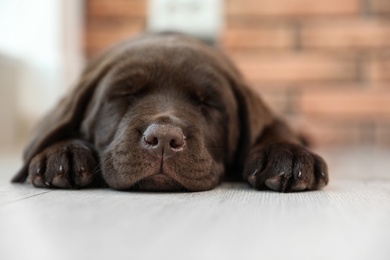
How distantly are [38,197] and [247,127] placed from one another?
3.45 ft

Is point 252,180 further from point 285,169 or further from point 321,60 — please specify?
point 321,60

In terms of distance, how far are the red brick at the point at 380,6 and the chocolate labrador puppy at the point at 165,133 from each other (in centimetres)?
405

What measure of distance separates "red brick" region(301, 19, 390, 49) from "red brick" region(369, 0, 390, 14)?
0.39ft

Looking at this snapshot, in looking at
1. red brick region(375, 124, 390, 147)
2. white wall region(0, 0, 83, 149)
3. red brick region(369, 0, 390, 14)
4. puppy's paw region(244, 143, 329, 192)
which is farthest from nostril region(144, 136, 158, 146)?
red brick region(369, 0, 390, 14)

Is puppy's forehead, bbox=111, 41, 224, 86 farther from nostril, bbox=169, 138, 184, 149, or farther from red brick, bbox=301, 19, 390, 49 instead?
red brick, bbox=301, 19, 390, 49

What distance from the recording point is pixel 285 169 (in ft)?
6.75

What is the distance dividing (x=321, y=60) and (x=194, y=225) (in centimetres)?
539

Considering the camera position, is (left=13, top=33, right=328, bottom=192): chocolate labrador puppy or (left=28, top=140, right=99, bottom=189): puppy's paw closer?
(left=13, top=33, right=328, bottom=192): chocolate labrador puppy

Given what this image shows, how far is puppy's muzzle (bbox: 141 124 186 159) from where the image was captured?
6.14 ft

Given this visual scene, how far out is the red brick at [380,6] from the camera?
636 centimetres

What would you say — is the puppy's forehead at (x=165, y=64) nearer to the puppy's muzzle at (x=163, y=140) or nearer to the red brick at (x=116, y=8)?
the puppy's muzzle at (x=163, y=140)

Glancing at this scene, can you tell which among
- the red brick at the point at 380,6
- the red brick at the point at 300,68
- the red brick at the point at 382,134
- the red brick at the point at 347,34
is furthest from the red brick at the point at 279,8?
the red brick at the point at 382,134

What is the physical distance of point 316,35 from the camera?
21.3 feet

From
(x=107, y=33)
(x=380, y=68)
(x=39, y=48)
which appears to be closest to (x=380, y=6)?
(x=380, y=68)
